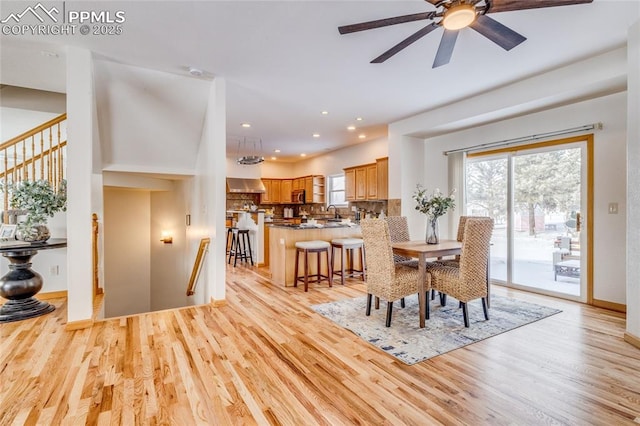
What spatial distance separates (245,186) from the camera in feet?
28.9

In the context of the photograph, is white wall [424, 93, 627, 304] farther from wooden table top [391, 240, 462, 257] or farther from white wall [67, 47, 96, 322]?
white wall [67, 47, 96, 322]

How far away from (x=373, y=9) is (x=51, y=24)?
9.35ft

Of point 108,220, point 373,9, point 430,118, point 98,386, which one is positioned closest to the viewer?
point 98,386

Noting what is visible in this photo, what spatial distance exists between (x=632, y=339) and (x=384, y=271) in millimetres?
2241

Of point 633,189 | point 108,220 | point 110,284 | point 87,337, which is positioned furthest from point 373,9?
point 110,284

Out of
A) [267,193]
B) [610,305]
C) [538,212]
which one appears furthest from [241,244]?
[610,305]

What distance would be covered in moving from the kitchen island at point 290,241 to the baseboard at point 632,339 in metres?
3.66

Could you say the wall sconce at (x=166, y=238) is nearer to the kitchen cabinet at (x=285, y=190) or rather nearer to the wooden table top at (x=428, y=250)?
the kitchen cabinet at (x=285, y=190)

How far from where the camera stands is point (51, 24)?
2.72 m

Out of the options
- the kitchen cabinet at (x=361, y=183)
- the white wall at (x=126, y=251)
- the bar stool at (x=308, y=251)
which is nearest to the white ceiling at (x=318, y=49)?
the bar stool at (x=308, y=251)

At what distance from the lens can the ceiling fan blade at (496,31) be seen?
2.17 m

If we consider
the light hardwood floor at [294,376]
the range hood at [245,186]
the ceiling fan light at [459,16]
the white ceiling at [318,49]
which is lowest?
the light hardwood floor at [294,376]

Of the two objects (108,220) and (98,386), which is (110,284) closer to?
(108,220)

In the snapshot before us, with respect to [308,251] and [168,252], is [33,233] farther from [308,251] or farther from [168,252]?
[308,251]
